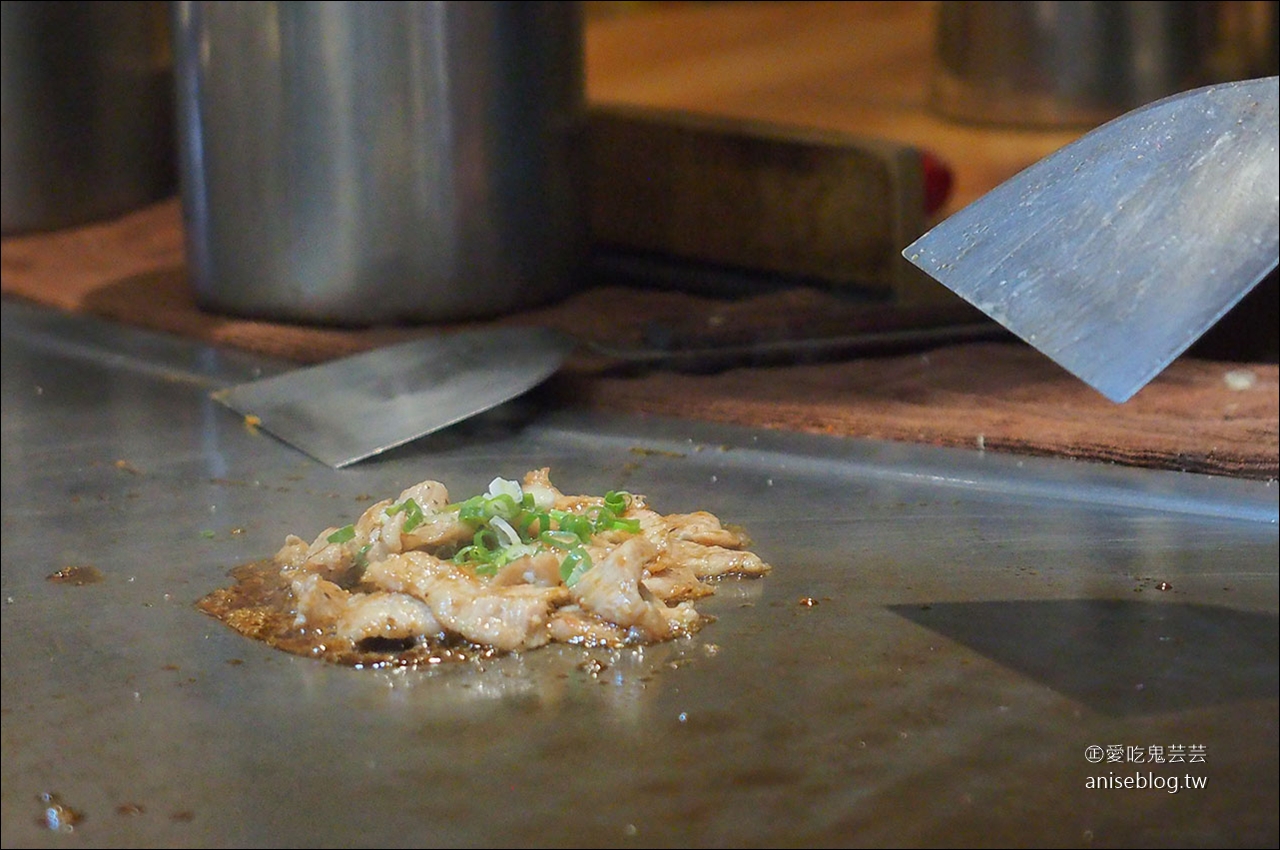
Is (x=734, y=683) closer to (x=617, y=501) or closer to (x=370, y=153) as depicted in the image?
(x=617, y=501)

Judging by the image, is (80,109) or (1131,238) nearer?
(1131,238)

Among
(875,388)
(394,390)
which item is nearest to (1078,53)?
(875,388)

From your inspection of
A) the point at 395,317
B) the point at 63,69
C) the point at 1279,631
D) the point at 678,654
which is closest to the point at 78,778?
the point at 678,654

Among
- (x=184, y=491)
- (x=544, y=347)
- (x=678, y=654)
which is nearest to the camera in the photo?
(x=678, y=654)

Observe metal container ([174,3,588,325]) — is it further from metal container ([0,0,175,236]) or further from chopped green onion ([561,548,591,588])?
chopped green onion ([561,548,591,588])

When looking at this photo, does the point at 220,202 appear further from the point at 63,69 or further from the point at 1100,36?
the point at 1100,36
